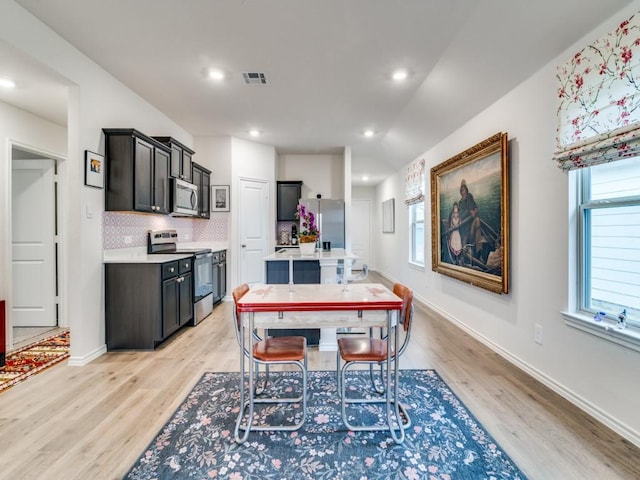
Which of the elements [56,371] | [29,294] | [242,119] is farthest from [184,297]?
[242,119]

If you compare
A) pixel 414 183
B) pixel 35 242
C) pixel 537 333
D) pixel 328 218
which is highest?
pixel 414 183

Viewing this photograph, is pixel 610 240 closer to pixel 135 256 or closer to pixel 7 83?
pixel 135 256

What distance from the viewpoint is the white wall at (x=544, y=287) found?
6.07 ft

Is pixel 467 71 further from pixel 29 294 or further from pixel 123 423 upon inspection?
pixel 29 294

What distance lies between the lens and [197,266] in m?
3.96

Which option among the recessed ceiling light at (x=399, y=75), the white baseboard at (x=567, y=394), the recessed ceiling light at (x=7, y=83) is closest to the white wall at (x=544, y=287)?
the white baseboard at (x=567, y=394)

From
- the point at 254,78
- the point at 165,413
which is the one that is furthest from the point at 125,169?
the point at 165,413

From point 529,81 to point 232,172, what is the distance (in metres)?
4.22

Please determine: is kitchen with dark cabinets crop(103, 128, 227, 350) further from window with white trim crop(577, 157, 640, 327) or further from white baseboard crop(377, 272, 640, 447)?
window with white trim crop(577, 157, 640, 327)

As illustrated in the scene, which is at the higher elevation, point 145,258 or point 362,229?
point 362,229

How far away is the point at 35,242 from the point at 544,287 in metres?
5.33

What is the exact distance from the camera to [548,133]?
2365mm

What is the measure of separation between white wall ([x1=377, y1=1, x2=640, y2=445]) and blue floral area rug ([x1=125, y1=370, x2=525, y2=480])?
80 cm

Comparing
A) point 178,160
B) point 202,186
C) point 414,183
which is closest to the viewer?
point 178,160
